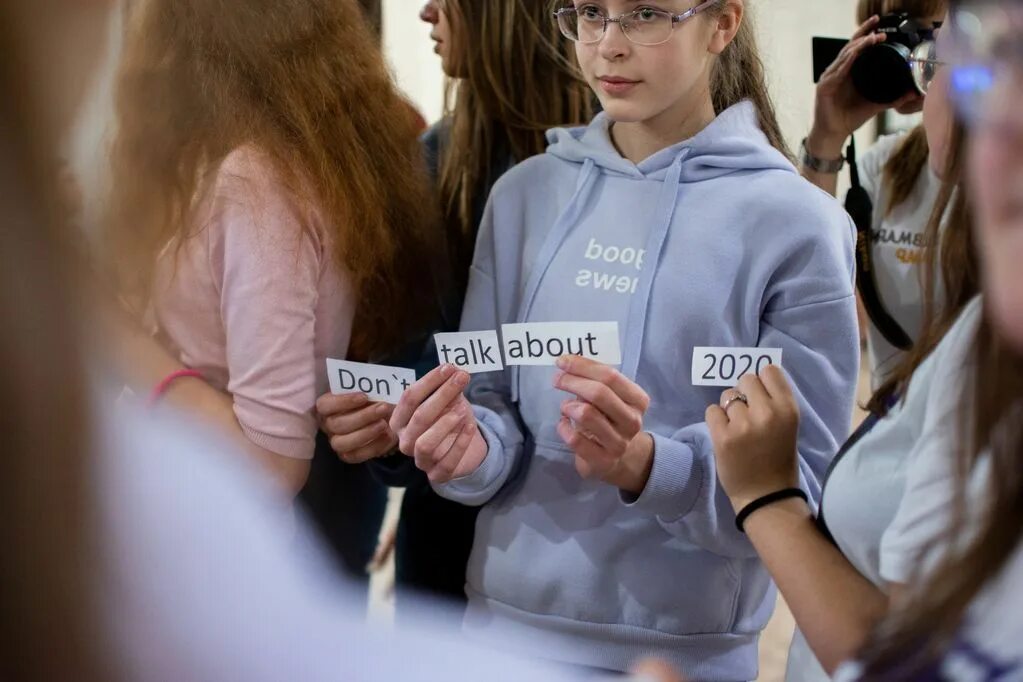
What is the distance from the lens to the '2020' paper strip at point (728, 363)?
113cm

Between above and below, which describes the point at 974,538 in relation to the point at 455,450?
above

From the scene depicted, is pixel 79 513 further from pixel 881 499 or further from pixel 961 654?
pixel 881 499

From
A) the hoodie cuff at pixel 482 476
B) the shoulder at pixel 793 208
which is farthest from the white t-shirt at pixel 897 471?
the hoodie cuff at pixel 482 476

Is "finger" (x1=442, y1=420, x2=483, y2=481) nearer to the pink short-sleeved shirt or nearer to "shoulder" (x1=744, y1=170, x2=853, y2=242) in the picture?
the pink short-sleeved shirt

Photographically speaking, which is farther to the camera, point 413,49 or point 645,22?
point 413,49

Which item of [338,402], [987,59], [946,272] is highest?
[987,59]

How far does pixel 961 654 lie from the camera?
62 cm

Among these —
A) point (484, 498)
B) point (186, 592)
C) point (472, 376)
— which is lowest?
point (484, 498)

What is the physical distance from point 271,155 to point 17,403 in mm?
837

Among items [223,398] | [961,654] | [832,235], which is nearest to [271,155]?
[223,398]

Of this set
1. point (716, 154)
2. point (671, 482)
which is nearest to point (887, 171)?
point (716, 154)

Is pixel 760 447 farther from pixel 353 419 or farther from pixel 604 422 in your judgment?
pixel 353 419

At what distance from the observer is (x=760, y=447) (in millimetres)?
1043

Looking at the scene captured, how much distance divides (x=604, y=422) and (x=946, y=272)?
40 centimetres
